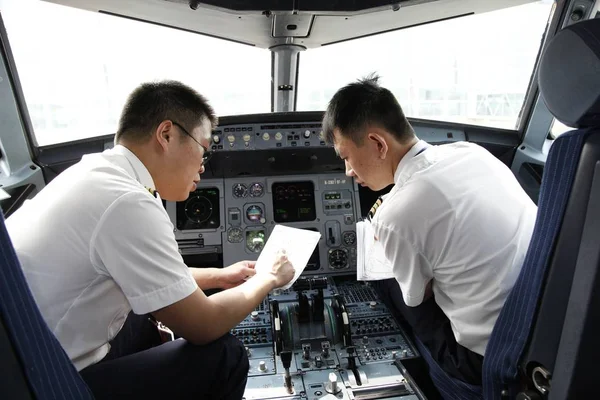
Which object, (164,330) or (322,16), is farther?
(322,16)

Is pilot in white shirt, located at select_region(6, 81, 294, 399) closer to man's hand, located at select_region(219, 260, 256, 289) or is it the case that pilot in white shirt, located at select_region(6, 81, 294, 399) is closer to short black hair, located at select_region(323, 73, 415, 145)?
man's hand, located at select_region(219, 260, 256, 289)

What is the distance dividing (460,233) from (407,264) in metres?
0.25

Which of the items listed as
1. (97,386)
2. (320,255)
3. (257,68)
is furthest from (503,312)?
(257,68)

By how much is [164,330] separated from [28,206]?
33.2 inches

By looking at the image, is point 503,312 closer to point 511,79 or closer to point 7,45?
point 511,79

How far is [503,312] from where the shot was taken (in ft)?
4.12

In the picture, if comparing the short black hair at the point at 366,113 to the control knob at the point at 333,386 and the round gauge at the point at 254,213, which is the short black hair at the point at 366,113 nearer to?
the control knob at the point at 333,386

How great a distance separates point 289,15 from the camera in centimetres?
237

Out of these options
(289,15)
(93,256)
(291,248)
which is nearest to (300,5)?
(289,15)

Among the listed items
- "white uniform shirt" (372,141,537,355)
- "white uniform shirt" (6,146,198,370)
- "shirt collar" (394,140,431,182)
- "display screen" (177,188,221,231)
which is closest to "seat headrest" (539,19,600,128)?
"white uniform shirt" (372,141,537,355)

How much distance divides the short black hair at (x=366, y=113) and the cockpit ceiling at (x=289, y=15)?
70 centimetres

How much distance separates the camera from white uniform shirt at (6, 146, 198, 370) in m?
1.14

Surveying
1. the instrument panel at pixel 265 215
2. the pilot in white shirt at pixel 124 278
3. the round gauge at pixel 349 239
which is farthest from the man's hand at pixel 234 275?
the round gauge at pixel 349 239

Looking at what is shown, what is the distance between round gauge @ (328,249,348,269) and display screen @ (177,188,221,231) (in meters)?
0.86
